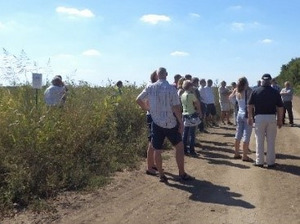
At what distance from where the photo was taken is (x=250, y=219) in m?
5.91

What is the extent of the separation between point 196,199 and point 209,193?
42 centimetres

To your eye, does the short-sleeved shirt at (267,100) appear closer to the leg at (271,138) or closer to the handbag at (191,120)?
the leg at (271,138)

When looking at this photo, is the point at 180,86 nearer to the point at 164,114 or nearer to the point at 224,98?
the point at 164,114

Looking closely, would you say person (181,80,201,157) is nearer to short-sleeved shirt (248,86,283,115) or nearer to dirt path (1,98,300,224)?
dirt path (1,98,300,224)

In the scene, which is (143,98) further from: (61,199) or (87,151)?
(61,199)

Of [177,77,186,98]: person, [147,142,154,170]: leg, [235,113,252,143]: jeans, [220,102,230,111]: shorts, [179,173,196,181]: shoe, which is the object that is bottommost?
[179,173,196,181]: shoe

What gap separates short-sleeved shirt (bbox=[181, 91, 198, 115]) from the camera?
407 inches

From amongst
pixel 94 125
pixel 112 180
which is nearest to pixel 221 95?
pixel 94 125

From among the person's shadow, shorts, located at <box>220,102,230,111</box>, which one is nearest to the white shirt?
shorts, located at <box>220,102,230,111</box>

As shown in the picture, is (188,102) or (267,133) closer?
(267,133)

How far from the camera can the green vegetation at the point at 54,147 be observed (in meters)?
6.60

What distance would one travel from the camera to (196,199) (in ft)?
22.5

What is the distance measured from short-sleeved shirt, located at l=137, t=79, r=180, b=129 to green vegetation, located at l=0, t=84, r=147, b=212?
1461 mm

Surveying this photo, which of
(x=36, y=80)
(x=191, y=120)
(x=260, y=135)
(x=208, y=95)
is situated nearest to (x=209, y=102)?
(x=208, y=95)
